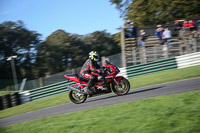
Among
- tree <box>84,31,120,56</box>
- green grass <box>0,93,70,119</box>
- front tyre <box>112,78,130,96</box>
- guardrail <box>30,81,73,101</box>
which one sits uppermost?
tree <box>84,31,120,56</box>

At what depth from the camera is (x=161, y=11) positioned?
24281 millimetres

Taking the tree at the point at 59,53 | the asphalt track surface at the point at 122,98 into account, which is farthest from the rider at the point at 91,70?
the tree at the point at 59,53

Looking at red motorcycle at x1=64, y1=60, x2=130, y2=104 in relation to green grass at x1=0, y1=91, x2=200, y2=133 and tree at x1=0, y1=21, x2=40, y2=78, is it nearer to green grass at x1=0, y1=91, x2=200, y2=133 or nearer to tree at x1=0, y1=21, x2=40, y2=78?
green grass at x1=0, y1=91, x2=200, y2=133

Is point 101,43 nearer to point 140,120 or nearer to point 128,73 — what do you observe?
point 128,73

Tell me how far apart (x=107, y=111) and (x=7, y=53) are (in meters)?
35.6

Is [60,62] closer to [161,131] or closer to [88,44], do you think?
[88,44]

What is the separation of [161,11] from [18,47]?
26444 millimetres

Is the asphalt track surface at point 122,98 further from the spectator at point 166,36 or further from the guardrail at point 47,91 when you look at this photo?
the spectator at point 166,36

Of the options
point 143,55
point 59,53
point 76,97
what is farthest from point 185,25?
point 59,53

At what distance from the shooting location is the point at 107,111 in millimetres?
6219

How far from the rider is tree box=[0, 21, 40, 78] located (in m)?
31.9

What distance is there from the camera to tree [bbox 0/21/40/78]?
37.4 metres

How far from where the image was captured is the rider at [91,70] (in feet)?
28.0

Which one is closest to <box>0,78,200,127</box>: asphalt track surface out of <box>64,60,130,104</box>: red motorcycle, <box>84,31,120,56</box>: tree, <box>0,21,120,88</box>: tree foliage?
<box>64,60,130,104</box>: red motorcycle
